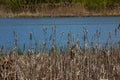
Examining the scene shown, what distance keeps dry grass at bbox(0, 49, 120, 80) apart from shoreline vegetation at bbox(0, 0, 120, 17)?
2171 cm

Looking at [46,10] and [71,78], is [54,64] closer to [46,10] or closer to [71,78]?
[71,78]

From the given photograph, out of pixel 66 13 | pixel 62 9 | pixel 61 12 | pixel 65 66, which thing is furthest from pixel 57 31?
pixel 65 66

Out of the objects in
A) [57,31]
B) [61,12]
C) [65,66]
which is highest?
[65,66]

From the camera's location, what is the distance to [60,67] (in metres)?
7.20

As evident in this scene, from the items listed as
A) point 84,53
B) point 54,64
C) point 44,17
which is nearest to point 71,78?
point 54,64

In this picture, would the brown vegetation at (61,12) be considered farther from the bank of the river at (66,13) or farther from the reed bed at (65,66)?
the reed bed at (65,66)

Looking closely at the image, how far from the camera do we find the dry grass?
676 centimetres

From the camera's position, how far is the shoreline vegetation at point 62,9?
30797 millimetres

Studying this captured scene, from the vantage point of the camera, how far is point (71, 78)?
6.73 metres

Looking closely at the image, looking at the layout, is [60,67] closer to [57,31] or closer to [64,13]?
[57,31]

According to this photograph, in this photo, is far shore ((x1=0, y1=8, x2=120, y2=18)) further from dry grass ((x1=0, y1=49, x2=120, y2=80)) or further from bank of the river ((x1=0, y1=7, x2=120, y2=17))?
dry grass ((x1=0, y1=49, x2=120, y2=80))

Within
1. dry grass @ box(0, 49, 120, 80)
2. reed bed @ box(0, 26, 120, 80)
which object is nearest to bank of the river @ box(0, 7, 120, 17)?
reed bed @ box(0, 26, 120, 80)

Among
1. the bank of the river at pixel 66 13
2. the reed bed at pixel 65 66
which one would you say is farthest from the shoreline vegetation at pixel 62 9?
the reed bed at pixel 65 66

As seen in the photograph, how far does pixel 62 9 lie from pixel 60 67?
2415cm
